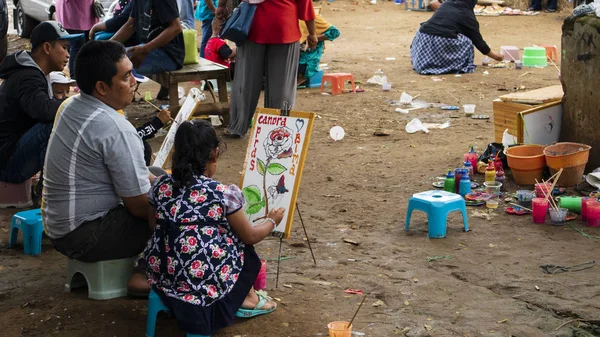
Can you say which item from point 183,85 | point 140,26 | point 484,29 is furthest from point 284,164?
point 484,29

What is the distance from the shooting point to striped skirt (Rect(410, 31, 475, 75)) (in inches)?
460

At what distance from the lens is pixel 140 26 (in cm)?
803

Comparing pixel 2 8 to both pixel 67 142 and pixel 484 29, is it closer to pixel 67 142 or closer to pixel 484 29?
pixel 67 142

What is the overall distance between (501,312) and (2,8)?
8.57 meters

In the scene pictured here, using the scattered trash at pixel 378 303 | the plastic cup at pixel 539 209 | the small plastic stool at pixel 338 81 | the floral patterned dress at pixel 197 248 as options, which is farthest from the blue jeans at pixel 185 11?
the floral patterned dress at pixel 197 248

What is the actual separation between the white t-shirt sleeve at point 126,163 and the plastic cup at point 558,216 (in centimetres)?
304

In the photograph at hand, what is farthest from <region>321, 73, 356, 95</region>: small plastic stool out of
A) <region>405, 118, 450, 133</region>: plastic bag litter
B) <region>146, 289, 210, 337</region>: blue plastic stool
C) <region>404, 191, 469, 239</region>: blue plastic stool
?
<region>146, 289, 210, 337</region>: blue plastic stool

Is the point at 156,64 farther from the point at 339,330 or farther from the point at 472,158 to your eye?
the point at 339,330

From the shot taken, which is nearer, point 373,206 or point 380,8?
point 373,206

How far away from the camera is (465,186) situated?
6.50 meters

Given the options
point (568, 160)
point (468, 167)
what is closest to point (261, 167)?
point (468, 167)

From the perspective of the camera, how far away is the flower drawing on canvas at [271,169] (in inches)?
190

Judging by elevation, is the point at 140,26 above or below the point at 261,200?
above

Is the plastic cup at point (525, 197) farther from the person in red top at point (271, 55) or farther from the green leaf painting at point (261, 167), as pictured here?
the green leaf painting at point (261, 167)
